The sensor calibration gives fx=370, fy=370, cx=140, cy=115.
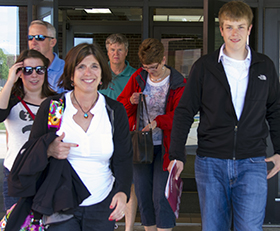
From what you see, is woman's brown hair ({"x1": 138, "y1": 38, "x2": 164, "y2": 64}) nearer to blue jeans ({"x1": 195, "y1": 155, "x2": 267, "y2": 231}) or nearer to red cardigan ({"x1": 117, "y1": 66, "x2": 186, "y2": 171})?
red cardigan ({"x1": 117, "y1": 66, "x2": 186, "y2": 171})

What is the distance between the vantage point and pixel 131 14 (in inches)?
358

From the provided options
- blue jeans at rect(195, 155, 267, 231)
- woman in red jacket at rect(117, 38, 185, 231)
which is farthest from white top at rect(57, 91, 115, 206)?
woman in red jacket at rect(117, 38, 185, 231)

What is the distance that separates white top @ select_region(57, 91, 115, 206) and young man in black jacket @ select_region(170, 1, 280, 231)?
24.5 inches

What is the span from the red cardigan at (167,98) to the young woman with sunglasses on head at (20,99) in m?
0.95

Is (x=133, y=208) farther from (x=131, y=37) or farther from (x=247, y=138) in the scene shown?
(x=131, y=37)

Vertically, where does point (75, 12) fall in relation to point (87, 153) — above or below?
above

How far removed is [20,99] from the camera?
2951 mm

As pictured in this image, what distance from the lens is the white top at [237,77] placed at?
2539mm

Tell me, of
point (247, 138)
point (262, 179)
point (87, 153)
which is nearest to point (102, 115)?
point (87, 153)

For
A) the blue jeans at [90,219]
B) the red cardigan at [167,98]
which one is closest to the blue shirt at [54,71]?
the red cardigan at [167,98]

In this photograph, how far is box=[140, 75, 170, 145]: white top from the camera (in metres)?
3.65

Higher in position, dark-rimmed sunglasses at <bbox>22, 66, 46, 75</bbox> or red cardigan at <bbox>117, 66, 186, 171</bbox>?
dark-rimmed sunglasses at <bbox>22, 66, 46, 75</bbox>

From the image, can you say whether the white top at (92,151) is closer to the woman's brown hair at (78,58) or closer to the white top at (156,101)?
the woman's brown hair at (78,58)

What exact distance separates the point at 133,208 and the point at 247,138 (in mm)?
1921
